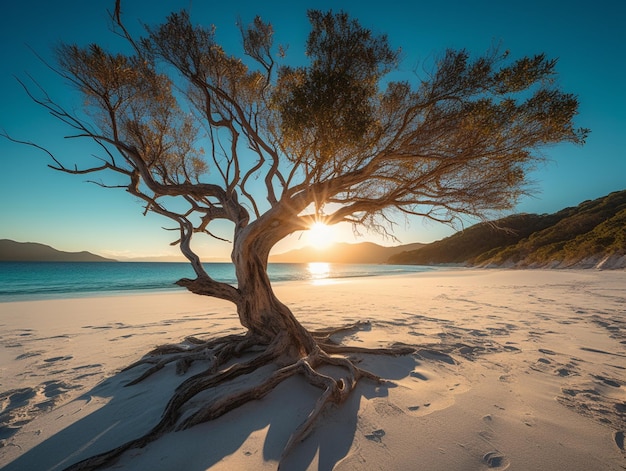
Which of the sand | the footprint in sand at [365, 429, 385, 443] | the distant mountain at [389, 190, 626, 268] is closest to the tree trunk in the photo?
the sand

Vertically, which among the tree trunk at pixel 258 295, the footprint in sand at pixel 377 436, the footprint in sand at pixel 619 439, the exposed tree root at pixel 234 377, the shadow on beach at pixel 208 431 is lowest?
the footprint in sand at pixel 619 439

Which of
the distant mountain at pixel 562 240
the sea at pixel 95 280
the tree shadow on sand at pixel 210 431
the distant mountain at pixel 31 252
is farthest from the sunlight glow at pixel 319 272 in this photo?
the distant mountain at pixel 31 252

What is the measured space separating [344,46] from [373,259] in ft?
540

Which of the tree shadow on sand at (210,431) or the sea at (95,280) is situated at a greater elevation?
the sea at (95,280)

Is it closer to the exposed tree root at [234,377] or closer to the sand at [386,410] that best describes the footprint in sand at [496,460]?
the sand at [386,410]

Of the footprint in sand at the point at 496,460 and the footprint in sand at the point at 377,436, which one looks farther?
the footprint in sand at the point at 377,436

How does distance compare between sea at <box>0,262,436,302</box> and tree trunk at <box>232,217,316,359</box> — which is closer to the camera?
tree trunk at <box>232,217,316,359</box>

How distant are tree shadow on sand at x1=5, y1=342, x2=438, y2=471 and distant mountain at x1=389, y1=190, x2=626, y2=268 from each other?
5224mm

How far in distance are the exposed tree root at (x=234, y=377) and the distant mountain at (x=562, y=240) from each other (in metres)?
4.55

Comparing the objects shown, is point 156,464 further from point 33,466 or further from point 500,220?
point 500,220

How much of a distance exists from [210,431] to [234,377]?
1037 millimetres

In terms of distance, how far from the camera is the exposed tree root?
8.81ft

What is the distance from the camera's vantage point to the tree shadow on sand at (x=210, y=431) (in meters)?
2.45

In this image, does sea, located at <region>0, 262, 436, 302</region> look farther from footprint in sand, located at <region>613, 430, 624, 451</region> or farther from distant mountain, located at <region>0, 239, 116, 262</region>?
distant mountain, located at <region>0, 239, 116, 262</region>
